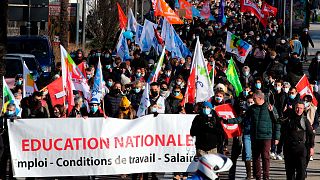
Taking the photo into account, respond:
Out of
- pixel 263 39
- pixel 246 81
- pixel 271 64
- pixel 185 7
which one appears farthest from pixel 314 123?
pixel 185 7

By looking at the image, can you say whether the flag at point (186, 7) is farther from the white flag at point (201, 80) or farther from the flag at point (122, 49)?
the white flag at point (201, 80)

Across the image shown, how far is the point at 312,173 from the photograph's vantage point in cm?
1919

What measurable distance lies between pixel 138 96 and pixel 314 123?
120 inches

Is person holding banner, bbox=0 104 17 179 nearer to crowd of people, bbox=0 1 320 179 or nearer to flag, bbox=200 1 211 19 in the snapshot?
crowd of people, bbox=0 1 320 179

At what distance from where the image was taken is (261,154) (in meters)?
17.4

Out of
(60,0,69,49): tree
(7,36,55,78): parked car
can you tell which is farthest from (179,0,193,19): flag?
(7,36,55,78): parked car

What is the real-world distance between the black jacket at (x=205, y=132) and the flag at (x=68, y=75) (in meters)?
3.56

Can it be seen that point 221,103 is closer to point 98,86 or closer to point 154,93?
point 154,93

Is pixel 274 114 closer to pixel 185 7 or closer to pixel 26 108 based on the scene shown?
pixel 26 108

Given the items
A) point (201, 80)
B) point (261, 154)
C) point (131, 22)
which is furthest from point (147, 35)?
point (261, 154)

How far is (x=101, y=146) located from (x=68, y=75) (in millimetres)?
3033

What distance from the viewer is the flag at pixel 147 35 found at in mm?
31000

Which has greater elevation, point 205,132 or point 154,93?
point 205,132

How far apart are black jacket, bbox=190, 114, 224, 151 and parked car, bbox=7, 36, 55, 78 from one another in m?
15.4
